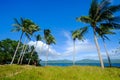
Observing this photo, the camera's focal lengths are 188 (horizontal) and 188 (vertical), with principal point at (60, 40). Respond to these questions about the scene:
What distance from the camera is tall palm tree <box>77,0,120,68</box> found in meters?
25.8

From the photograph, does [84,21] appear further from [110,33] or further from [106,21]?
[110,33]

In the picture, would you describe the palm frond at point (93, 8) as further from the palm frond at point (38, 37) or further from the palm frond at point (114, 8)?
the palm frond at point (38, 37)

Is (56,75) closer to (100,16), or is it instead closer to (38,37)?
(100,16)

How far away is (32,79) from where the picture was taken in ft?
39.3

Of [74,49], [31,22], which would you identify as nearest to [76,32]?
[31,22]

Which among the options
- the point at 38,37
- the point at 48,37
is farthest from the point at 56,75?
the point at 48,37

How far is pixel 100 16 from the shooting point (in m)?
27.3

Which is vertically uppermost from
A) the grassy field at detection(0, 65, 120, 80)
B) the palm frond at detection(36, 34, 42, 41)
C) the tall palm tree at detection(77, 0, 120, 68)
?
the palm frond at detection(36, 34, 42, 41)

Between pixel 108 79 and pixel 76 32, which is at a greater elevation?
pixel 76 32

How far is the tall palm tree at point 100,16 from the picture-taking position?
25.8 m

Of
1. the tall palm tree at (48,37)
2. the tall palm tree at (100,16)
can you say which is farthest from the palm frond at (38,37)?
the tall palm tree at (100,16)

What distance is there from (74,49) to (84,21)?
30.7 metres

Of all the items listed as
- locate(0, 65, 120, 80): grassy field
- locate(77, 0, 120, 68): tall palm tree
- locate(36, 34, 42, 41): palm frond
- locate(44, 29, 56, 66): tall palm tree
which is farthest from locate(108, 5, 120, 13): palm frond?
locate(44, 29, 56, 66): tall palm tree

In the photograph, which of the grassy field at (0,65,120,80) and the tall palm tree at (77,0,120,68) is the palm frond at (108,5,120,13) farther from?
the grassy field at (0,65,120,80)
